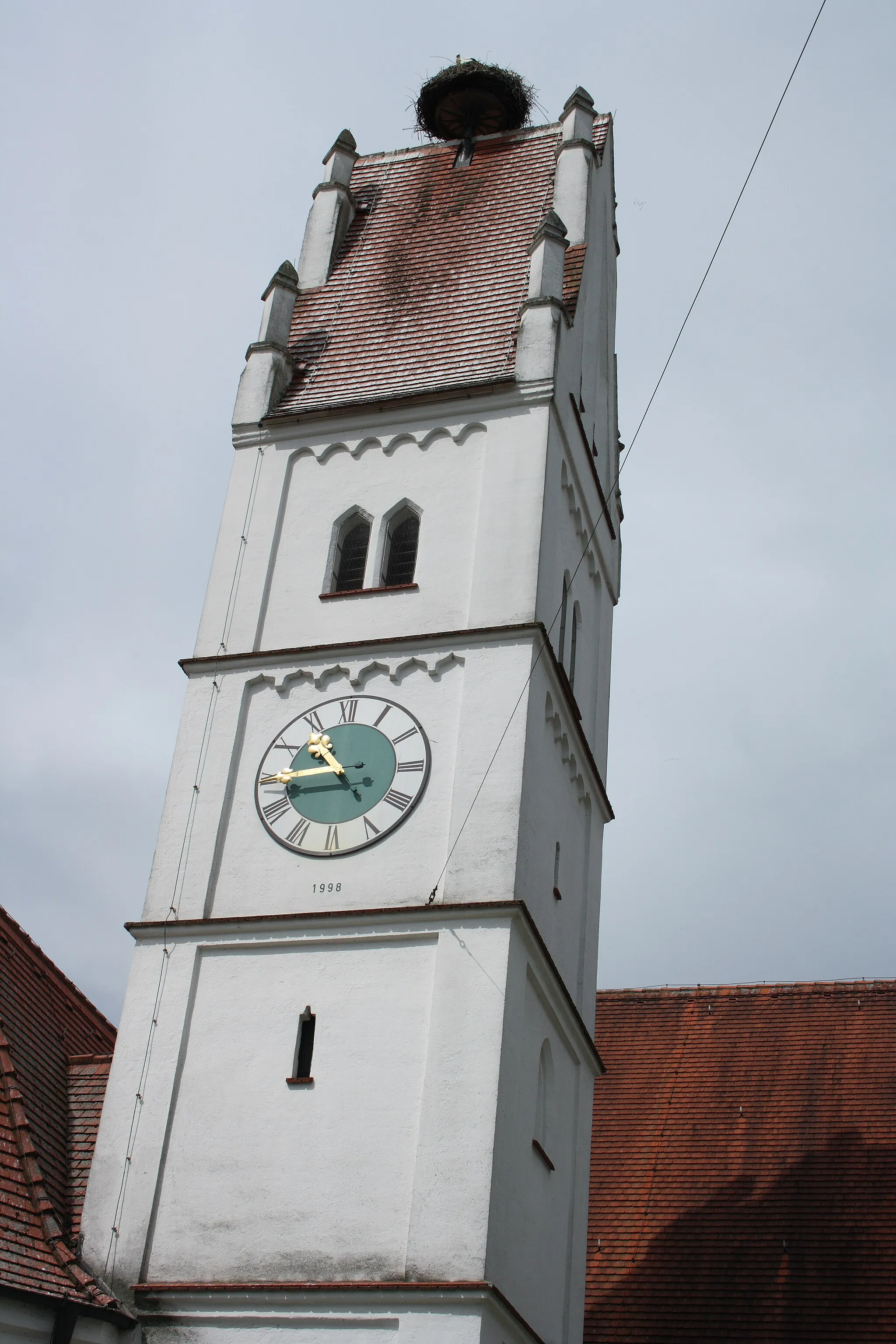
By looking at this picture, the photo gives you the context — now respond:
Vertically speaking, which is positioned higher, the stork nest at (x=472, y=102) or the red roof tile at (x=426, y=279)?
the stork nest at (x=472, y=102)

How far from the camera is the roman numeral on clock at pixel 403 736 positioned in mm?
16547

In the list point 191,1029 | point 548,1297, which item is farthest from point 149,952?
point 548,1297

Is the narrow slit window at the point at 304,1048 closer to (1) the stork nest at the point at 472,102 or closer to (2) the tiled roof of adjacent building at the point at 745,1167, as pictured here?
(2) the tiled roof of adjacent building at the point at 745,1167

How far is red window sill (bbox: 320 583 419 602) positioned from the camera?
17719mm

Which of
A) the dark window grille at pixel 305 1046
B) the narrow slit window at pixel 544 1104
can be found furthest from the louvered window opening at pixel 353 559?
the narrow slit window at pixel 544 1104

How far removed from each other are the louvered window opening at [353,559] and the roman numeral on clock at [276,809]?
2.59 m

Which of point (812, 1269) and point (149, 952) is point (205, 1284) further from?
point (812, 1269)

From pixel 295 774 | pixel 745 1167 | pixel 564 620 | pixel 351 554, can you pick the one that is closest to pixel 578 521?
pixel 564 620

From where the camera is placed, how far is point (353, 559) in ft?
61.0

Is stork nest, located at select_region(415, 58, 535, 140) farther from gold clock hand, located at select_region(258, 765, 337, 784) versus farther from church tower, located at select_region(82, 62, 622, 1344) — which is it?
gold clock hand, located at select_region(258, 765, 337, 784)

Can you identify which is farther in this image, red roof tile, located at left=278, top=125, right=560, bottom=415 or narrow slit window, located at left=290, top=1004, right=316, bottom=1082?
red roof tile, located at left=278, top=125, right=560, bottom=415

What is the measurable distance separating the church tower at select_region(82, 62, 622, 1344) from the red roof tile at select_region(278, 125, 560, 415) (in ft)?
0.19

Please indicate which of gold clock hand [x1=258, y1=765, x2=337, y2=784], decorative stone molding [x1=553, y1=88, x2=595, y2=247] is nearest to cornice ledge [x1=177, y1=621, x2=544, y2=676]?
gold clock hand [x1=258, y1=765, x2=337, y2=784]

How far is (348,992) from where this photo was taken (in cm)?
1518
